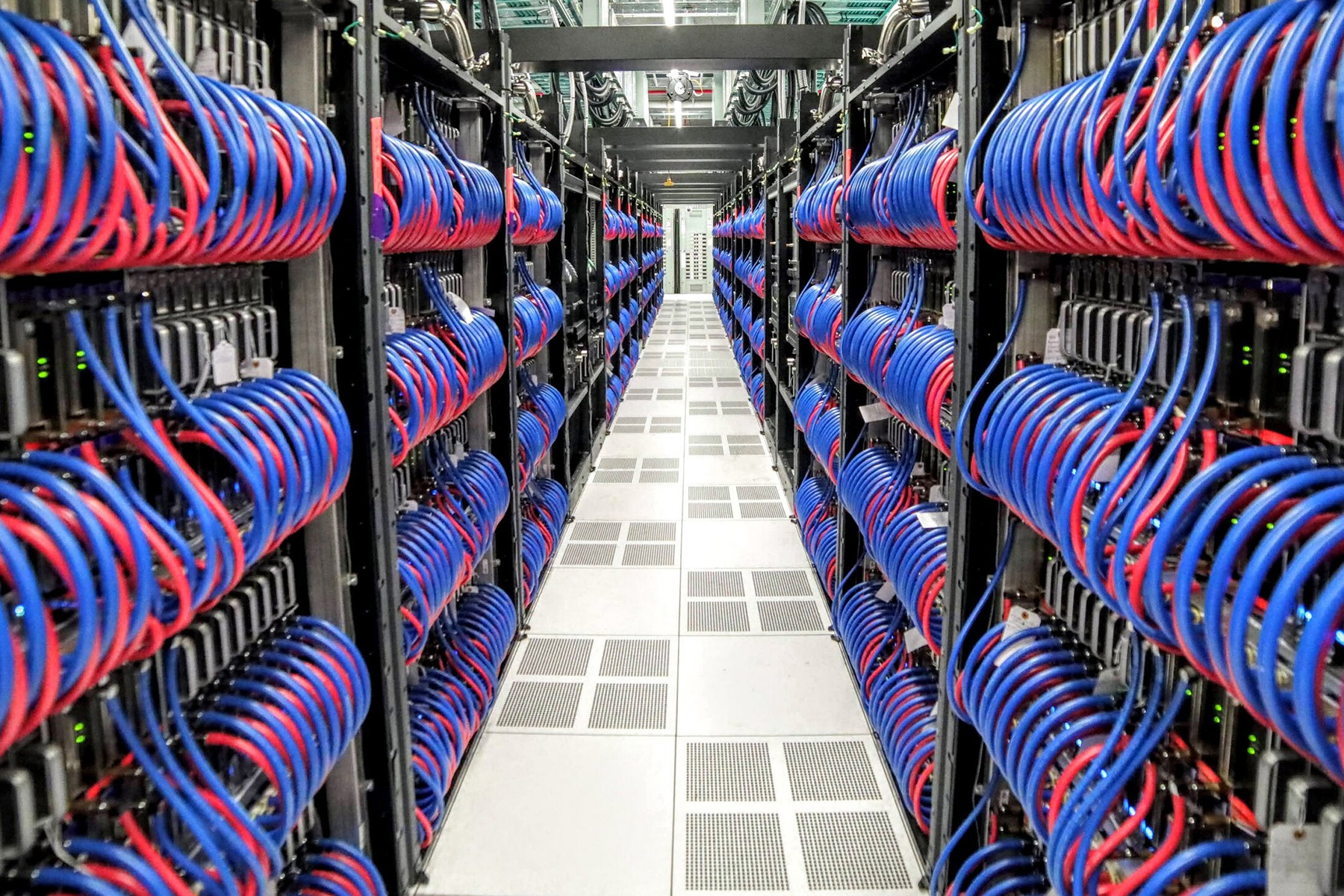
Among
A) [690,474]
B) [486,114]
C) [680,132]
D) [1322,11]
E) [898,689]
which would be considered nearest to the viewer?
[1322,11]

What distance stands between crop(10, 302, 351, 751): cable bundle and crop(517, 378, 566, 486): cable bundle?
2.41 metres

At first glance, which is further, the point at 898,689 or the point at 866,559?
the point at 866,559

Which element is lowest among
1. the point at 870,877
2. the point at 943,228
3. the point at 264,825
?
the point at 870,877

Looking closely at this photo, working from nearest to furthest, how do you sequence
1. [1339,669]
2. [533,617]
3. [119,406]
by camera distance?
1. [1339,669]
2. [119,406]
3. [533,617]

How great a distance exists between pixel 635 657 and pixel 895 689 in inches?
54.8

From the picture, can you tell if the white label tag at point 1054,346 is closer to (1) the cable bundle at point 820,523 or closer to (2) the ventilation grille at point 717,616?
(1) the cable bundle at point 820,523

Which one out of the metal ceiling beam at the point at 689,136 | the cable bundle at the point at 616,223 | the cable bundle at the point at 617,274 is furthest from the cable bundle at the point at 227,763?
the metal ceiling beam at the point at 689,136

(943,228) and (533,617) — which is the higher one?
(943,228)

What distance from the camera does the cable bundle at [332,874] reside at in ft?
7.20

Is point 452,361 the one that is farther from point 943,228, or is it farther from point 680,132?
point 680,132

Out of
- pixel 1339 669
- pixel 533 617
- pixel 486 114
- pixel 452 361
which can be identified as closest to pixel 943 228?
pixel 452 361

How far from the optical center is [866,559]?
4.26 metres

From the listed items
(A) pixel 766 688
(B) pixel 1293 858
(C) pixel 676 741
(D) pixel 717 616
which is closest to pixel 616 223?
(D) pixel 717 616

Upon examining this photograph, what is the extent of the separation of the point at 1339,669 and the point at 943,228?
1709mm
